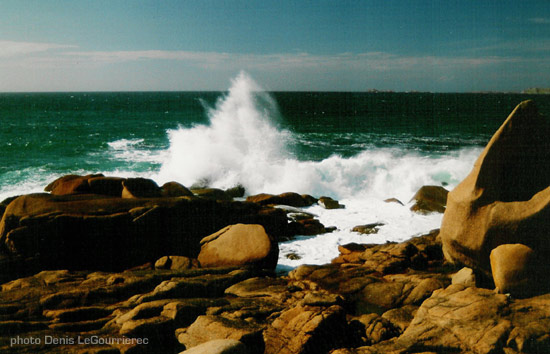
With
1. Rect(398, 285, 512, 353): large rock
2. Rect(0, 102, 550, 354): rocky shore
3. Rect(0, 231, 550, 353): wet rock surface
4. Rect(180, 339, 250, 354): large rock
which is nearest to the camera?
Rect(180, 339, 250, 354): large rock

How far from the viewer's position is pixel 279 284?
828cm

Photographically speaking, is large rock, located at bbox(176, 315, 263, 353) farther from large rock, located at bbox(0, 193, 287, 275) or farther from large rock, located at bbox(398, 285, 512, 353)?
large rock, located at bbox(0, 193, 287, 275)

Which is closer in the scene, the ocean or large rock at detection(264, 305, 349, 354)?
large rock at detection(264, 305, 349, 354)

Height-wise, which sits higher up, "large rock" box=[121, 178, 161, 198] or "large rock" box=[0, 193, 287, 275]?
"large rock" box=[121, 178, 161, 198]

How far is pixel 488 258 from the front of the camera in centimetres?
667

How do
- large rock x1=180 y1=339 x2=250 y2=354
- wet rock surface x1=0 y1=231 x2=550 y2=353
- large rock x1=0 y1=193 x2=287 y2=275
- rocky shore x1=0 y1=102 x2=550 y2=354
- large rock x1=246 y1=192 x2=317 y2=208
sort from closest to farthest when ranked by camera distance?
1. large rock x1=180 y1=339 x2=250 y2=354
2. wet rock surface x1=0 y1=231 x2=550 y2=353
3. rocky shore x1=0 y1=102 x2=550 y2=354
4. large rock x1=0 y1=193 x2=287 y2=275
5. large rock x1=246 y1=192 x2=317 y2=208

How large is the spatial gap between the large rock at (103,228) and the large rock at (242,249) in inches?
41.3

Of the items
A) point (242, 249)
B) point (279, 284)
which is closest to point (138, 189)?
point (242, 249)

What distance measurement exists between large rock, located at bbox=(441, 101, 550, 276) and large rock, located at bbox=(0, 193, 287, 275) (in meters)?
6.78

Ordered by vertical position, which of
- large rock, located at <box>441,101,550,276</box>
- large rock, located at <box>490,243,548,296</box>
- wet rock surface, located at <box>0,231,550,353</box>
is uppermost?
large rock, located at <box>441,101,550,276</box>

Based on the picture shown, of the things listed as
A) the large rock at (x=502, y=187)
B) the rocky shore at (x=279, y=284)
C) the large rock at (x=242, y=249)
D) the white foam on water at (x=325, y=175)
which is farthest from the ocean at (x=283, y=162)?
the large rock at (x=502, y=187)

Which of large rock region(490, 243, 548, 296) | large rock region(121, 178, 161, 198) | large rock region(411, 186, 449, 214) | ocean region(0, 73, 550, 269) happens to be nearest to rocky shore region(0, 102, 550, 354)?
large rock region(490, 243, 548, 296)

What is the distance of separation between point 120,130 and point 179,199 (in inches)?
1527

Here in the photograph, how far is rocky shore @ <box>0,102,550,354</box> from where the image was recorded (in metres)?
5.74
